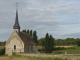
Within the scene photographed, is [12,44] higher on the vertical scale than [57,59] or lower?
higher

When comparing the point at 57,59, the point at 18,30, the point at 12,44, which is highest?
the point at 18,30

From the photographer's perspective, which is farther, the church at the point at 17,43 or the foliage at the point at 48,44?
the foliage at the point at 48,44

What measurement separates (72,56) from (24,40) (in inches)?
919

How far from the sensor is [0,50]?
57.3 metres

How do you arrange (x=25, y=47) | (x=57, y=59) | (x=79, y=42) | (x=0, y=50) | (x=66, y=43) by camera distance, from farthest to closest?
1. (x=66, y=43)
2. (x=79, y=42)
3. (x=0, y=50)
4. (x=25, y=47)
5. (x=57, y=59)

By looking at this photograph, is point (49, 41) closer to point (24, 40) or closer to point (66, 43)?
point (24, 40)

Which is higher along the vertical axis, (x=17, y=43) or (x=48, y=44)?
(x=17, y=43)

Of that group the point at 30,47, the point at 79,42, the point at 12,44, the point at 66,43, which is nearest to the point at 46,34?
the point at 30,47

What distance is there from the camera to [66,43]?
89.2 metres

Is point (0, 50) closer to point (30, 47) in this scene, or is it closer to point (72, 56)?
point (30, 47)

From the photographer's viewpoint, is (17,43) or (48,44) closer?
(17,43)

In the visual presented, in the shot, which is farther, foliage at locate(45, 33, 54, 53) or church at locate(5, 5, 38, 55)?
foliage at locate(45, 33, 54, 53)

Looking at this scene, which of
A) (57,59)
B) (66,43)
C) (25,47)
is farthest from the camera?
(66,43)

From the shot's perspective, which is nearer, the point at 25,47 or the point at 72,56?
the point at 72,56
